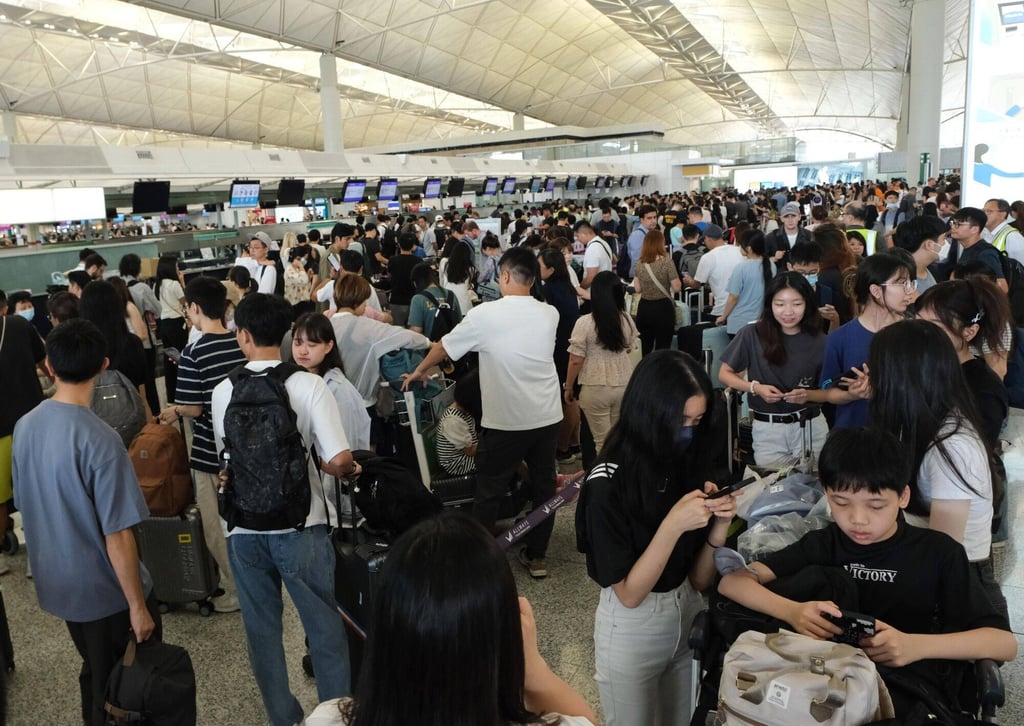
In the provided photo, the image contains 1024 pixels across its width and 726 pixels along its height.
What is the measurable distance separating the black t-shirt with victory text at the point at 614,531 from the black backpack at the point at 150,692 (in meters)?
1.45

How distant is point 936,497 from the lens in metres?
2.36

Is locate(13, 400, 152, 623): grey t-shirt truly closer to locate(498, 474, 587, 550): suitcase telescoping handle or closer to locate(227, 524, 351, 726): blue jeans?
locate(227, 524, 351, 726): blue jeans

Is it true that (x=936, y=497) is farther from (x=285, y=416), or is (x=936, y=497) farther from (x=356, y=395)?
(x=356, y=395)

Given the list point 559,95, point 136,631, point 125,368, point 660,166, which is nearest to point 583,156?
point 660,166

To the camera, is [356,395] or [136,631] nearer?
[136,631]

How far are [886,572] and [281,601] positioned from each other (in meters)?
2.05

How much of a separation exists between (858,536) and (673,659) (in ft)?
2.07

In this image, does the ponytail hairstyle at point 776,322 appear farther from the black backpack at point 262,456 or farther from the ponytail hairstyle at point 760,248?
the black backpack at point 262,456

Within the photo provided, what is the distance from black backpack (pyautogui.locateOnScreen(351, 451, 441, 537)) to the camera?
2971 mm

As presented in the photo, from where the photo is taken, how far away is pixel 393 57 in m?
29.5

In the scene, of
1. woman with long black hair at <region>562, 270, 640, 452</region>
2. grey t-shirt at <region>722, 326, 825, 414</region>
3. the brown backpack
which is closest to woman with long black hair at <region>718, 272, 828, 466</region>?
grey t-shirt at <region>722, 326, 825, 414</region>

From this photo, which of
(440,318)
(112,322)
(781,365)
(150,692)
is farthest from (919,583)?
(112,322)

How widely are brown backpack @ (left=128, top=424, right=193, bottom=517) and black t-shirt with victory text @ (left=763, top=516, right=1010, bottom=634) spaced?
10.8 ft

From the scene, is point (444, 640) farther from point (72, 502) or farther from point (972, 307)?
point (972, 307)
